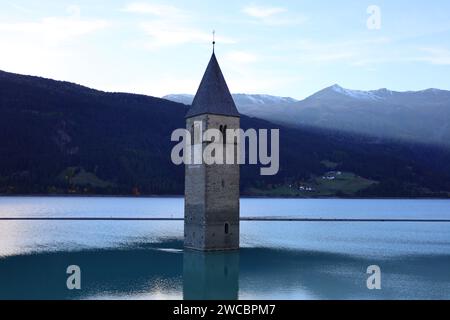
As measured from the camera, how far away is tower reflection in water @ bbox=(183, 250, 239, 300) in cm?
3472

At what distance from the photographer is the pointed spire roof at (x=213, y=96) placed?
49.4 meters

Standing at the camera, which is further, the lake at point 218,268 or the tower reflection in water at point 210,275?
the lake at point 218,268

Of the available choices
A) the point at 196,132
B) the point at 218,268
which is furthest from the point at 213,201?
the point at 218,268

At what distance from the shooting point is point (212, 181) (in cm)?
4891

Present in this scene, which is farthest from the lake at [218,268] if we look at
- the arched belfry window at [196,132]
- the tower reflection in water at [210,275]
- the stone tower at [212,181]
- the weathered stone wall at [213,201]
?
the arched belfry window at [196,132]

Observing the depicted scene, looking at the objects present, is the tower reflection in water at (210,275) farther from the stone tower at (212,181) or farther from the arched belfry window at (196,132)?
the arched belfry window at (196,132)

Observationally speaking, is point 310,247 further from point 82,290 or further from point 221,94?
point 82,290

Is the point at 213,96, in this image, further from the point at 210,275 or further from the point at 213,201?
the point at 210,275

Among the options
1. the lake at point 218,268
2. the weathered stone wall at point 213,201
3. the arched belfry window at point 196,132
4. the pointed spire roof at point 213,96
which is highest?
the pointed spire roof at point 213,96

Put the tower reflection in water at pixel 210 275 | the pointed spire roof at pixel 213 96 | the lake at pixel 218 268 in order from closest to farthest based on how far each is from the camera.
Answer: the tower reflection in water at pixel 210 275, the lake at pixel 218 268, the pointed spire roof at pixel 213 96

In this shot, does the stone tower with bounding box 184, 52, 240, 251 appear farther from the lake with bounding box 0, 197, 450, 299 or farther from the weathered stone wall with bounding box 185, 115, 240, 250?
the lake with bounding box 0, 197, 450, 299

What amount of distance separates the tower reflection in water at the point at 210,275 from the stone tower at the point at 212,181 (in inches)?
58.3

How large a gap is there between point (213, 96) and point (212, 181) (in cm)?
778
